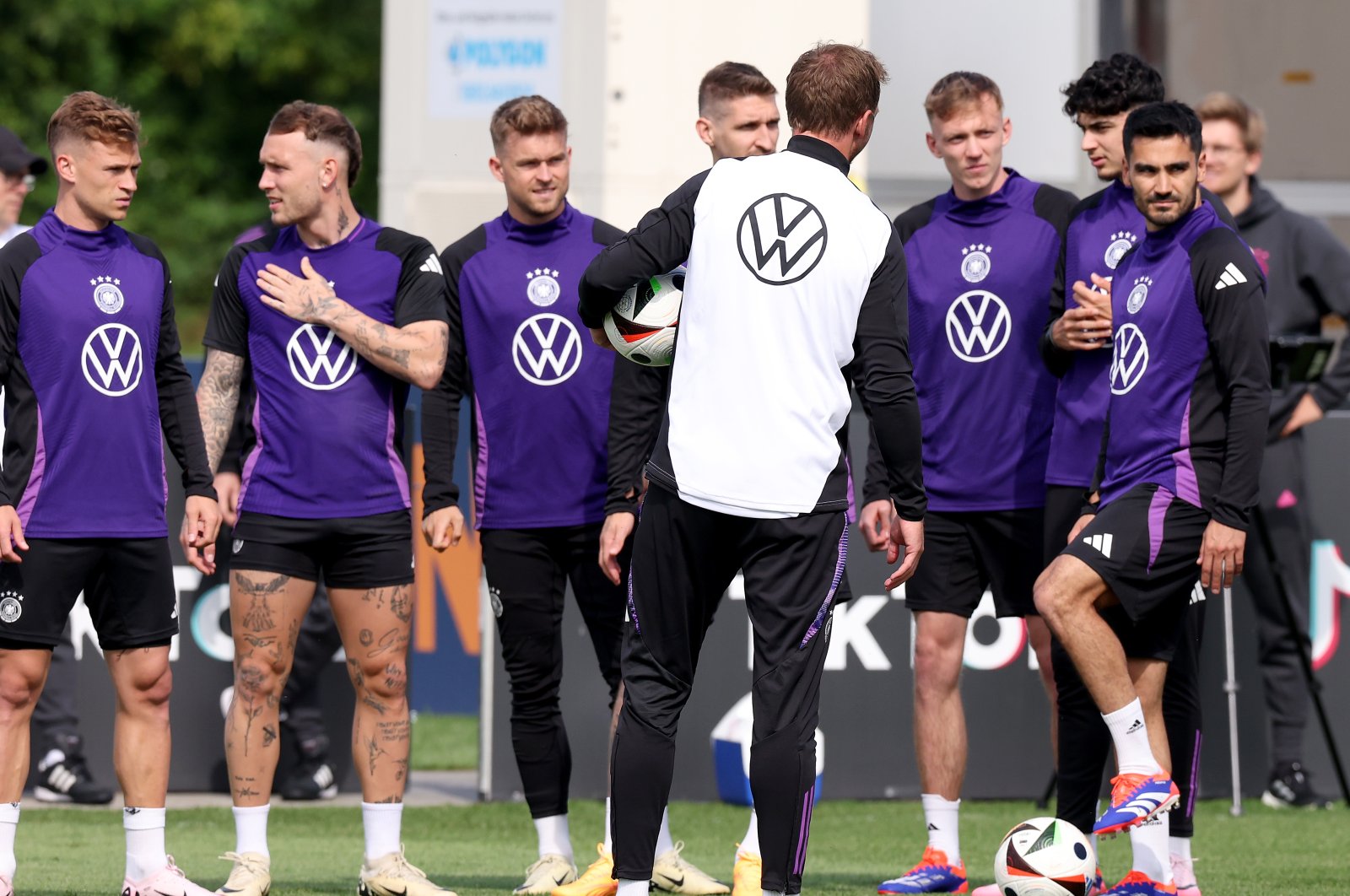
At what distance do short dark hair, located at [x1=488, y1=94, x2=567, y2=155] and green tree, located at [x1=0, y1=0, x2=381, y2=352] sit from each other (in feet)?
64.4

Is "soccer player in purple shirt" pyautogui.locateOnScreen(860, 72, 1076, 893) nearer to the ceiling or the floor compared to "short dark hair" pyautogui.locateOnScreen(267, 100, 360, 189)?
nearer to the floor

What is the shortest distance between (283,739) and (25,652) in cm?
321

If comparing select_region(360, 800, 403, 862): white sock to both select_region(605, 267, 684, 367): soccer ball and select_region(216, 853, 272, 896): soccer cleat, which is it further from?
select_region(605, 267, 684, 367): soccer ball

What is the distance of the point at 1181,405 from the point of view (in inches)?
231

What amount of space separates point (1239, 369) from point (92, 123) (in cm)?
349

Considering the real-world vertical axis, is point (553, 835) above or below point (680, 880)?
above

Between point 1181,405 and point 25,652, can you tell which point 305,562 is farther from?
point 1181,405

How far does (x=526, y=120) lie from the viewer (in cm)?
639

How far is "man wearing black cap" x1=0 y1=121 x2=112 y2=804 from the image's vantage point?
28.0 ft

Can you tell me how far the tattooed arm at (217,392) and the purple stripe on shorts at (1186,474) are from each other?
2981mm

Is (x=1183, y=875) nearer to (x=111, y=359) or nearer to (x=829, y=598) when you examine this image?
(x=829, y=598)

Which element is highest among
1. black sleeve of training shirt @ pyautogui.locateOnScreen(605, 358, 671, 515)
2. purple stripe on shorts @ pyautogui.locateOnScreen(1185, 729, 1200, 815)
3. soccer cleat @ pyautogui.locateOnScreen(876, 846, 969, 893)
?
black sleeve of training shirt @ pyautogui.locateOnScreen(605, 358, 671, 515)

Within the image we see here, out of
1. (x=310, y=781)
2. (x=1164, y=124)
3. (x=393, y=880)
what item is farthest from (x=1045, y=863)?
(x=310, y=781)

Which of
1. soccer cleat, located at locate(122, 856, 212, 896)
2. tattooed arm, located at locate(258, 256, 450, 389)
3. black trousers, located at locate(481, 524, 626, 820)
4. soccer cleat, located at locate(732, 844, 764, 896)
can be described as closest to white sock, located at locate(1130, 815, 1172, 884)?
soccer cleat, located at locate(732, 844, 764, 896)
